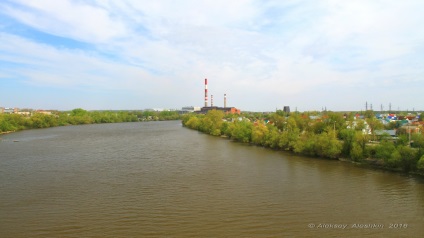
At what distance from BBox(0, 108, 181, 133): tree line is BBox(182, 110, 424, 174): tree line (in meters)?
22.0

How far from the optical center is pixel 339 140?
14.2 m

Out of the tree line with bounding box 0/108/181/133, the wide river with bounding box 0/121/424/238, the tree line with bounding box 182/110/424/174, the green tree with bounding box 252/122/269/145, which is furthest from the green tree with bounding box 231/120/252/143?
the tree line with bounding box 0/108/181/133

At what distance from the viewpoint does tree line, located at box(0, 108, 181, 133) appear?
1196 inches

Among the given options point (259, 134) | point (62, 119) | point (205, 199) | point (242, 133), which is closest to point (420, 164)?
point (205, 199)

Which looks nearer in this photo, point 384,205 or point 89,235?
point 89,235

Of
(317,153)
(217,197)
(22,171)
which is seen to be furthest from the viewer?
(317,153)

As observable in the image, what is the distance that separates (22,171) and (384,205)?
10728mm

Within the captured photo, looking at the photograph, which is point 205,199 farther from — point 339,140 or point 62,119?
point 62,119

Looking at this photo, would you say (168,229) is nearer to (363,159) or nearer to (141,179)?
(141,179)

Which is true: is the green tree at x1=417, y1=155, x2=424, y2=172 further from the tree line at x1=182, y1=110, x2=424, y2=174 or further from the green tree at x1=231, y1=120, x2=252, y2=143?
the green tree at x1=231, y1=120, x2=252, y2=143

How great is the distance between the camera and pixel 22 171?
10.5m

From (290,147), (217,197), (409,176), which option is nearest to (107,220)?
(217,197)

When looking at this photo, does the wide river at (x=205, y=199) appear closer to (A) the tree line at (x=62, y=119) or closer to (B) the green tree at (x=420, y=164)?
(B) the green tree at (x=420, y=164)

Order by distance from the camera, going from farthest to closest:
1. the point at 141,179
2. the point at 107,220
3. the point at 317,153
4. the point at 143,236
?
1. the point at 317,153
2. the point at 141,179
3. the point at 107,220
4. the point at 143,236
